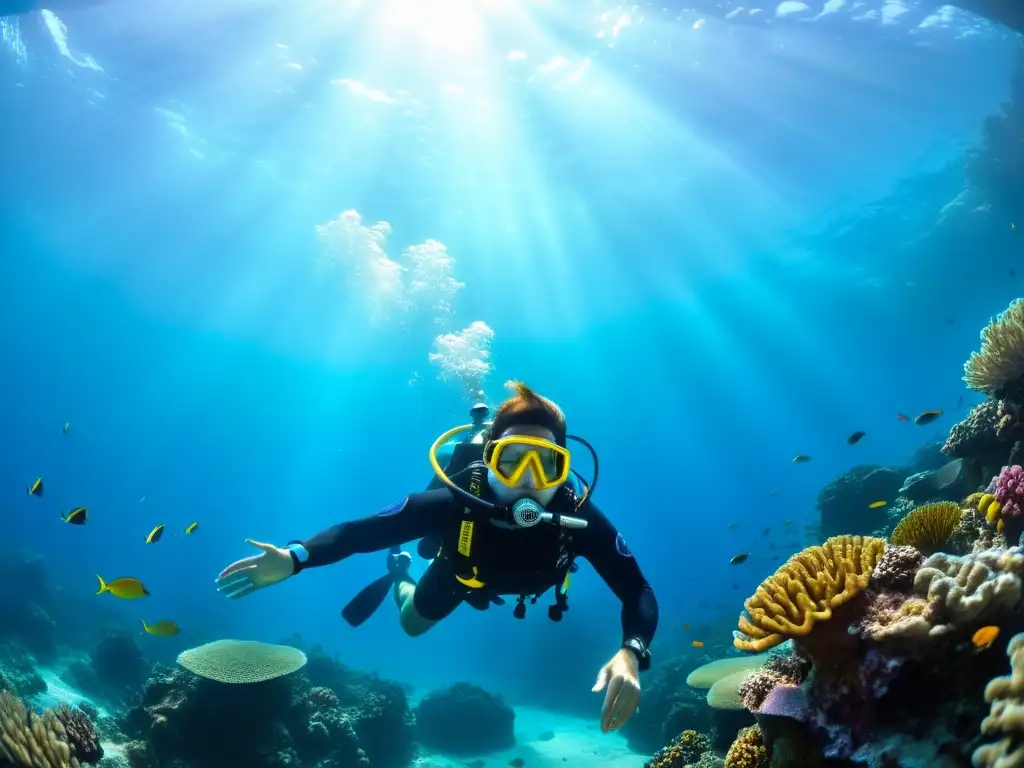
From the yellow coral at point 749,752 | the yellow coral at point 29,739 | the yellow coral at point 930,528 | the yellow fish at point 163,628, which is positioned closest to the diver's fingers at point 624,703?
the yellow coral at point 749,752

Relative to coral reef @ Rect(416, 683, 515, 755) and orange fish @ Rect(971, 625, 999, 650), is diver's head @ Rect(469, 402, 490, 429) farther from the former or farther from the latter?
coral reef @ Rect(416, 683, 515, 755)

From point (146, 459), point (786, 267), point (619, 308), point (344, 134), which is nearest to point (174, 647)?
point (344, 134)

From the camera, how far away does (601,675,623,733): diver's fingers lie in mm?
2961

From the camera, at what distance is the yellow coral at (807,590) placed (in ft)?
9.71

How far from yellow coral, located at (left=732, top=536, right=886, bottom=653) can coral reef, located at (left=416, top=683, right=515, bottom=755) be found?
1537 cm

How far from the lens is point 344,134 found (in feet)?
90.9

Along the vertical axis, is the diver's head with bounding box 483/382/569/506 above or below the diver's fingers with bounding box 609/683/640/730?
above

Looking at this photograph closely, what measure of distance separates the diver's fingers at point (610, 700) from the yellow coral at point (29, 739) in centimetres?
572

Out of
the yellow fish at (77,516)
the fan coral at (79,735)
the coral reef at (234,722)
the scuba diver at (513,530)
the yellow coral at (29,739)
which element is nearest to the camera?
the scuba diver at (513,530)

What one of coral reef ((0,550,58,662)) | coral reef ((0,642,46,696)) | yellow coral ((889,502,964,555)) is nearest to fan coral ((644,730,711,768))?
yellow coral ((889,502,964,555))

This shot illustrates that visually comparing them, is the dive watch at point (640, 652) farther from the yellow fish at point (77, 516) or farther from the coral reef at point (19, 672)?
the coral reef at point (19, 672)

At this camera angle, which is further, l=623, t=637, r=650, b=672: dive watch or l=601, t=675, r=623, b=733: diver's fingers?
l=623, t=637, r=650, b=672: dive watch

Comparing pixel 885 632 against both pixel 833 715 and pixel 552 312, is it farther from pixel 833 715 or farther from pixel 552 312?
pixel 552 312

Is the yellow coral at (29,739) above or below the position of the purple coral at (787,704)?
below
